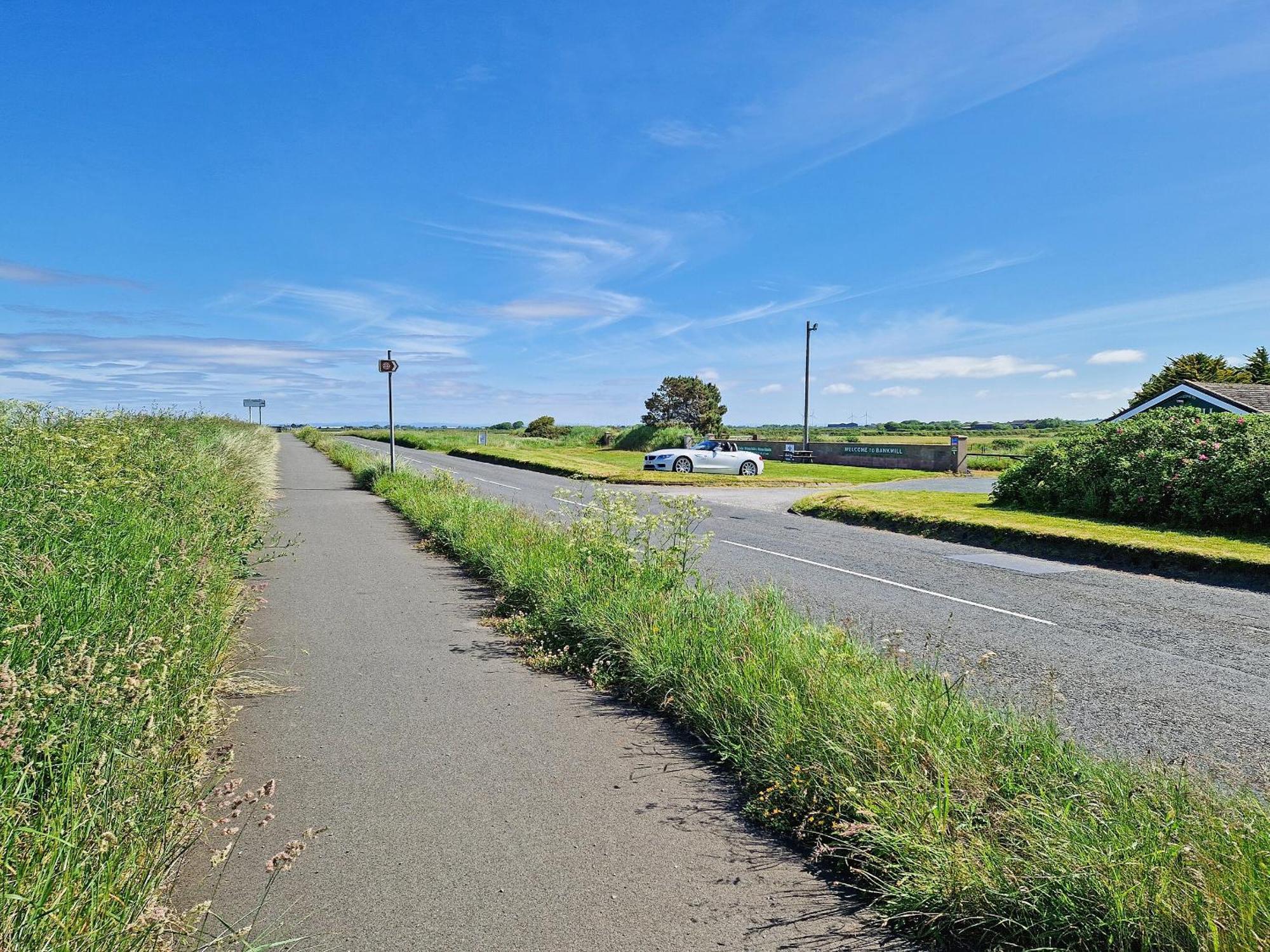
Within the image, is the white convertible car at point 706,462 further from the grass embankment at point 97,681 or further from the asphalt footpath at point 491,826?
the asphalt footpath at point 491,826

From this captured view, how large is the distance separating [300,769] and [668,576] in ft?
12.0

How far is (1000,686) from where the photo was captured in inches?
223

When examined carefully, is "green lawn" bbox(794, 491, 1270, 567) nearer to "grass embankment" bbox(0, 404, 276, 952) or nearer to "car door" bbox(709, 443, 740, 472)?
"car door" bbox(709, 443, 740, 472)

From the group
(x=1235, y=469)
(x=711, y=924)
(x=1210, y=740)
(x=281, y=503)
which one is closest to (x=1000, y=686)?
(x=1210, y=740)

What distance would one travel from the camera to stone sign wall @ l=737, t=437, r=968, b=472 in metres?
34.9

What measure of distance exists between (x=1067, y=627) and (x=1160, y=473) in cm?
889

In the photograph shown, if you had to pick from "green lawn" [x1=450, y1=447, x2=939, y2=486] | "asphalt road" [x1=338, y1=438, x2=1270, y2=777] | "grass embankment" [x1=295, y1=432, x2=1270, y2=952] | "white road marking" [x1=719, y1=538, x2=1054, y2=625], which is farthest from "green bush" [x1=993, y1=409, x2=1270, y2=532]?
"grass embankment" [x1=295, y1=432, x2=1270, y2=952]

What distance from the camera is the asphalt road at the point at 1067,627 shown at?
4.97 metres

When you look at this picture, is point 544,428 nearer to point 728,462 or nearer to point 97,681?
point 728,462

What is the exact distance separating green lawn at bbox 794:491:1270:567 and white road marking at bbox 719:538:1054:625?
14.1ft

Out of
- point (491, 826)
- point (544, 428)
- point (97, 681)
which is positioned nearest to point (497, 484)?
point (97, 681)

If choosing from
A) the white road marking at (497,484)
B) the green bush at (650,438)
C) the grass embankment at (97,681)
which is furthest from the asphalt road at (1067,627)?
the green bush at (650,438)

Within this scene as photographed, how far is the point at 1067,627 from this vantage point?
7633 mm

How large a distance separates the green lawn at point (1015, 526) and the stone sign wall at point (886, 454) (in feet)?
50.3
